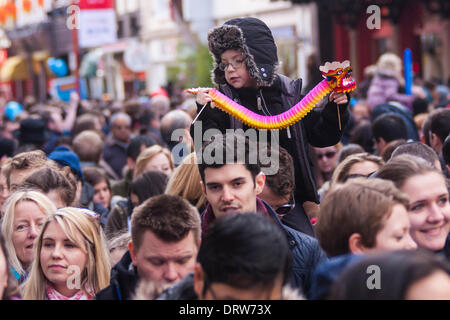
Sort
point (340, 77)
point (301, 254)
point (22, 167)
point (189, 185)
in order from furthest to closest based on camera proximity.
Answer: point (22, 167) → point (189, 185) → point (340, 77) → point (301, 254)

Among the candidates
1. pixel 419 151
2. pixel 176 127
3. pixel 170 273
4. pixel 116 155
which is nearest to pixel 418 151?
pixel 419 151

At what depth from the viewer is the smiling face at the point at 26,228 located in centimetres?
450

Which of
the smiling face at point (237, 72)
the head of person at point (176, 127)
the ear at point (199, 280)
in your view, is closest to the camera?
the ear at point (199, 280)

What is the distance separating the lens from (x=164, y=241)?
3.42 meters

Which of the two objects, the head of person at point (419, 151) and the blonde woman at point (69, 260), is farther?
the head of person at point (419, 151)

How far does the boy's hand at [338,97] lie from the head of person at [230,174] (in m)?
0.64

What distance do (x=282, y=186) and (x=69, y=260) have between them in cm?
132

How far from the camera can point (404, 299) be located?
209 centimetres

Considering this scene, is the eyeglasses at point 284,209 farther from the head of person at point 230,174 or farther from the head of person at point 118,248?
the head of person at point 118,248

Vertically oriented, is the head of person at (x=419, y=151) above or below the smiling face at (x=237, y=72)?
below

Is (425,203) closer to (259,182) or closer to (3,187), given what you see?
(259,182)

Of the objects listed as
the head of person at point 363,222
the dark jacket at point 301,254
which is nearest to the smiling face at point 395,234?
the head of person at point 363,222

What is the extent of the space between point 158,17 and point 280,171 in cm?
3038

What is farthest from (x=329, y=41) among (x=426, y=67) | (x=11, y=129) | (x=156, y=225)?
(x=156, y=225)
